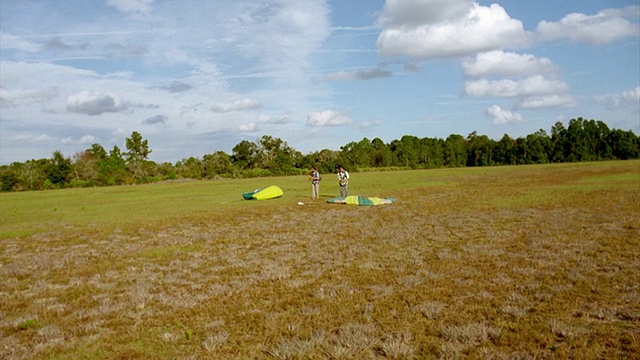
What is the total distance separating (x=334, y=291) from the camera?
8297mm

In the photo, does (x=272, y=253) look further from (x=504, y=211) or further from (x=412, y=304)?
(x=504, y=211)

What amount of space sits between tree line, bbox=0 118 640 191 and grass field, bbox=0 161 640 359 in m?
65.1

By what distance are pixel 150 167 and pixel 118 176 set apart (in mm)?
10458

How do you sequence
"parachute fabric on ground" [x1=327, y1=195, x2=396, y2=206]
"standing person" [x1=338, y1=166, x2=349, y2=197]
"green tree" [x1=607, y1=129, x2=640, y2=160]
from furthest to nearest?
1. "green tree" [x1=607, y1=129, x2=640, y2=160]
2. "standing person" [x1=338, y1=166, x2=349, y2=197]
3. "parachute fabric on ground" [x1=327, y1=195, x2=396, y2=206]

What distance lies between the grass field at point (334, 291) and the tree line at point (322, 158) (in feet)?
213

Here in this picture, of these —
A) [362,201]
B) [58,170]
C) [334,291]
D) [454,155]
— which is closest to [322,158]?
[454,155]

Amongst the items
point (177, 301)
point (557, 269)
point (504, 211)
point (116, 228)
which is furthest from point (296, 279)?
point (504, 211)

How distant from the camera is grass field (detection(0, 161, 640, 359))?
590 cm

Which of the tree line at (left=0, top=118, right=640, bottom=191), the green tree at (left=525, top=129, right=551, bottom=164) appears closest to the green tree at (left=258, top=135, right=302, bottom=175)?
the tree line at (left=0, top=118, right=640, bottom=191)

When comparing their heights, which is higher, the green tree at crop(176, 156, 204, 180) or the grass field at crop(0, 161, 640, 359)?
the green tree at crop(176, 156, 204, 180)

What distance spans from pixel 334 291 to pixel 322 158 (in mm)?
93311

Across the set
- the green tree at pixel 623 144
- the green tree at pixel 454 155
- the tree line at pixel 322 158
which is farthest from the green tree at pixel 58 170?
the green tree at pixel 623 144

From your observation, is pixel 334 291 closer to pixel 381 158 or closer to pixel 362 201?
pixel 362 201

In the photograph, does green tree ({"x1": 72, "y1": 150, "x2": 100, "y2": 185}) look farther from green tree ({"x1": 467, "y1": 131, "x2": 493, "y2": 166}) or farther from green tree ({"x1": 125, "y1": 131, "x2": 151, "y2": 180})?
green tree ({"x1": 467, "y1": 131, "x2": 493, "y2": 166})
